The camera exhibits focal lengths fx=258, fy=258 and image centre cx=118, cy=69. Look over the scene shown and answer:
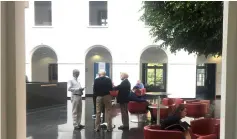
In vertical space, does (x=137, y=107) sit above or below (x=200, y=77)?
below

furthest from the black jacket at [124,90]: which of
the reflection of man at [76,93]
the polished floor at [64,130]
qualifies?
the reflection of man at [76,93]

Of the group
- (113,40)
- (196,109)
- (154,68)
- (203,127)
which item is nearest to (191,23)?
(196,109)

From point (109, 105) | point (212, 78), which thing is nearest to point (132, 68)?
point (212, 78)

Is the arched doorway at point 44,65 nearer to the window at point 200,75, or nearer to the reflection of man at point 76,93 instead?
the window at point 200,75

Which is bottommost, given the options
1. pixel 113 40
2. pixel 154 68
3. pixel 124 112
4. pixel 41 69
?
pixel 124 112

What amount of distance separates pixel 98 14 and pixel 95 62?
382 centimetres

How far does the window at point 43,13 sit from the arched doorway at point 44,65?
2.25m

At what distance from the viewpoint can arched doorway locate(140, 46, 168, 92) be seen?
2031cm

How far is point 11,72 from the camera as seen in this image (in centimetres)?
157

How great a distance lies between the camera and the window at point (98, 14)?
19.9 meters

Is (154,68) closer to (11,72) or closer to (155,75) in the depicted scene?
(155,75)

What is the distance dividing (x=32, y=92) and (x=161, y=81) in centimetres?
1117

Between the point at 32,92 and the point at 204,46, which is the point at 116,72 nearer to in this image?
the point at 32,92

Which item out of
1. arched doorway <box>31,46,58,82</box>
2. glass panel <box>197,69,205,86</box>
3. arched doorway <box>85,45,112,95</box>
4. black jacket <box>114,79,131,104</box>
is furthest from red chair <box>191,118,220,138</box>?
arched doorway <box>31,46,58,82</box>
